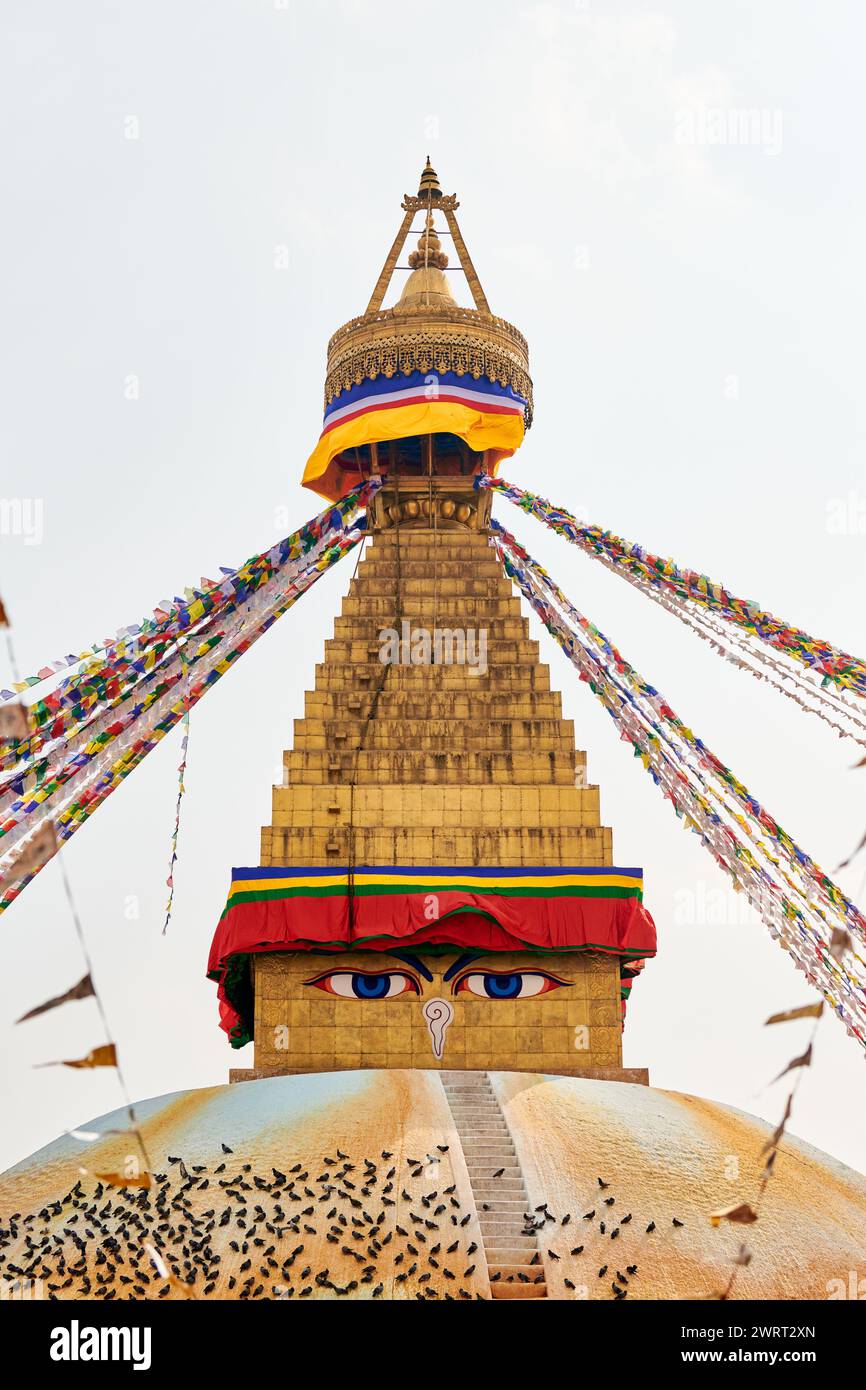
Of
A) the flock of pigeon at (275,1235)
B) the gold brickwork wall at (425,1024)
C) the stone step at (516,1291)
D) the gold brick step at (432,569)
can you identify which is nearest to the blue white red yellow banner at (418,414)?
the gold brick step at (432,569)

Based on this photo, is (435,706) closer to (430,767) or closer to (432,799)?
(430,767)

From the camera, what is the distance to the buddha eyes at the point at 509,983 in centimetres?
1702

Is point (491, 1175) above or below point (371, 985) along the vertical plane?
below

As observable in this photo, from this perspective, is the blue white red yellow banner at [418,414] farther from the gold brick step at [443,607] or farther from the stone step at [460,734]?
the stone step at [460,734]

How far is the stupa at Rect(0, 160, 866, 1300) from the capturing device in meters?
12.2

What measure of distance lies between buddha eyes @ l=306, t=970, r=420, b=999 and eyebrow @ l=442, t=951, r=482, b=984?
0.34 metres

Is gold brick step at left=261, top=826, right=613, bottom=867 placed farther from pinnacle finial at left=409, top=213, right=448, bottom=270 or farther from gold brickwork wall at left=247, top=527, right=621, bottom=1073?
pinnacle finial at left=409, top=213, right=448, bottom=270

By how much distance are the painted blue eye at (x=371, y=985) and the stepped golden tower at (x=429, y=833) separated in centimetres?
2

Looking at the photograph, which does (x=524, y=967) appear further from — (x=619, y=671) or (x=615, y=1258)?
(x=615, y=1258)

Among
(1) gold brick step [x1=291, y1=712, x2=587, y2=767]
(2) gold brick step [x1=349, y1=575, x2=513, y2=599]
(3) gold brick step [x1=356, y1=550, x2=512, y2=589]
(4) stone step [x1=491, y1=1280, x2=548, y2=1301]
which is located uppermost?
(3) gold brick step [x1=356, y1=550, x2=512, y2=589]

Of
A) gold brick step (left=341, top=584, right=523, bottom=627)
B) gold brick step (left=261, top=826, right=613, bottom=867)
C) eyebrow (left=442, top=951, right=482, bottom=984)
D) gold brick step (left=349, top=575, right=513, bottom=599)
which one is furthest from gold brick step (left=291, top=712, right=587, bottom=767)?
eyebrow (left=442, top=951, right=482, bottom=984)

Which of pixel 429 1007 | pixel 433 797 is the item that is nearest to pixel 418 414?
pixel 433 797

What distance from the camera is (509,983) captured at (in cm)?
1711

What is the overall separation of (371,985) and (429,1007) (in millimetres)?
654
